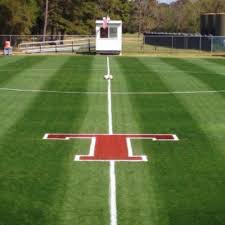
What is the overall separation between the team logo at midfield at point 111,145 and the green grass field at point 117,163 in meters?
0.25

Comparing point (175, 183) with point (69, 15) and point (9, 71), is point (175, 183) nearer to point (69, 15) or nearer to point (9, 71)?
point (9, 71)

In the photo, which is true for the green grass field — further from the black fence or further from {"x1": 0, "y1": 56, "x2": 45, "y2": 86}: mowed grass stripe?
the black fence

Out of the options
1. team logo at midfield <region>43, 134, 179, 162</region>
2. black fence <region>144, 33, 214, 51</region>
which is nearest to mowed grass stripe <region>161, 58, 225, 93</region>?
team logo at midfield <region>43, 134, 179, 162</region>

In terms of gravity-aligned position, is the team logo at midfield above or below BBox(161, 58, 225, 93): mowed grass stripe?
below

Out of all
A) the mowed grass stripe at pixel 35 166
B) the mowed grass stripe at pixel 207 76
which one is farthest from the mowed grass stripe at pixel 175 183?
the mowed grass stripe at pixel 207 76

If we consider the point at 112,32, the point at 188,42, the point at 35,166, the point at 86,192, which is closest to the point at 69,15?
the point at 188,42

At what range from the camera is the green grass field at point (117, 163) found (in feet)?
31.9

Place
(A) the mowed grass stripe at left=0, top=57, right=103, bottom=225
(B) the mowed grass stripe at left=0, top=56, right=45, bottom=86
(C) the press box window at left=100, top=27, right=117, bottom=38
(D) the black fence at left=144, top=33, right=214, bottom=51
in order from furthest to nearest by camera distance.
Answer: (D) the black fence at left=144, top=33, right=214, bottom=51 < (C) the press box window at left=100, top=27, right=117, bottom=38 < (B) the mowed grass stripe at left=0, top=56, right=45, bottom=86 < (A) the mowed grass stripe at left=0, top=57, right=103, bottom=225

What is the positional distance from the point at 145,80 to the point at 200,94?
17.8 feet

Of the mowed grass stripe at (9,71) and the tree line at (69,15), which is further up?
the tree line at (69,15)

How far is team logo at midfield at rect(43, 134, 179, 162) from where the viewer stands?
13.2 metres

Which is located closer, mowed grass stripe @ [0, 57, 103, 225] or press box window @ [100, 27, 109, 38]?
mowed grass stripe @ [0, 57, 103, 225]

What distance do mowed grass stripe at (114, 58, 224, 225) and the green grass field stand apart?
16mm

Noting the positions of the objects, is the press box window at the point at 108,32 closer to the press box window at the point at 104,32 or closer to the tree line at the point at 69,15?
the press box window at the point at 104,32
